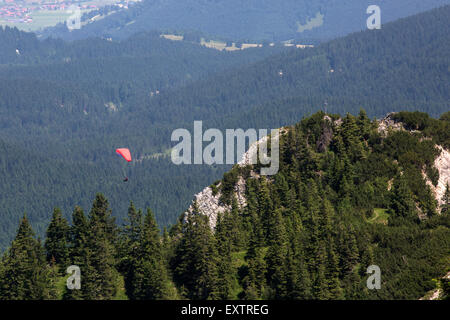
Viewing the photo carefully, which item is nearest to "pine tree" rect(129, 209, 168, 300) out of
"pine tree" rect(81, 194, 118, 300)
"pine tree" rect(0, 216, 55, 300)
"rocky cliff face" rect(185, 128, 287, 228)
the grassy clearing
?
"pine tree" rect(81, 194, 118, 300)

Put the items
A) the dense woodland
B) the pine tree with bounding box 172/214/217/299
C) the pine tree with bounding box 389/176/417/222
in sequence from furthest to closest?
the pine tree with bounding box 389/176/417/222, the pine tree with bounding box 172/214/217/299, the dense woodland

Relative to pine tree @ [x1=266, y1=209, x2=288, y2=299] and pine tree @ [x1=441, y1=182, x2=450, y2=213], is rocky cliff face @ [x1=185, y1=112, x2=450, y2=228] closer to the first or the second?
pine tree @ [x1=441, y1=182, x2=450, y2=213]

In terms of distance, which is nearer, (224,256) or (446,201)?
(224,256)

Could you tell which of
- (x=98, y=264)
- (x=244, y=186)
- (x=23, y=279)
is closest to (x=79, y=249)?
(x=98, y=264)

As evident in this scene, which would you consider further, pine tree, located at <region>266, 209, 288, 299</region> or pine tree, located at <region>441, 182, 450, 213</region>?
pine tree, located at <region>441, 182, 450, 213</region>

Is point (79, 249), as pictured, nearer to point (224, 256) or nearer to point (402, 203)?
point (224, 256)
